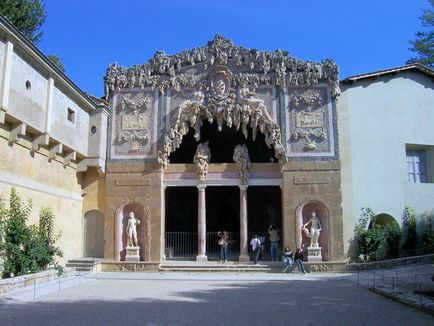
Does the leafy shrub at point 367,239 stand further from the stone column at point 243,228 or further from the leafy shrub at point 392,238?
the stone column at point 243,228

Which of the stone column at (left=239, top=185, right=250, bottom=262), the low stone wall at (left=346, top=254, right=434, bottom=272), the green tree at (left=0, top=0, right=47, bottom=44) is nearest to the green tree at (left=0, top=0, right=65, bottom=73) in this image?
the green tree at (left=0, top=0, right=47, bottom=44)

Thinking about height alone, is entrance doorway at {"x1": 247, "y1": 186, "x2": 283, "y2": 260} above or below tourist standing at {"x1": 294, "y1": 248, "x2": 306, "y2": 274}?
above

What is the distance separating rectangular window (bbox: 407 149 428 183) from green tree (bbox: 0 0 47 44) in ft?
68.2

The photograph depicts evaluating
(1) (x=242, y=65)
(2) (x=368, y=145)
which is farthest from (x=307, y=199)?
(1) (x=242, y=65)

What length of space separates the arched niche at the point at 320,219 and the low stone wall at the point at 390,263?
127 centimetres

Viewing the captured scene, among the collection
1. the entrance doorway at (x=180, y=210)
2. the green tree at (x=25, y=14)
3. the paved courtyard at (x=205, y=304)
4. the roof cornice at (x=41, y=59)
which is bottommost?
the paved courtyard at (x=205, y=304)

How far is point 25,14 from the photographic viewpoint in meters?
24.6

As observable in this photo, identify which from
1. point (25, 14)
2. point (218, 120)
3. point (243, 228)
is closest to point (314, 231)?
point (243, 228)

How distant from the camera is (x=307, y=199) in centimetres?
2144

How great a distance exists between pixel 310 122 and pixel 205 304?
1251 cm

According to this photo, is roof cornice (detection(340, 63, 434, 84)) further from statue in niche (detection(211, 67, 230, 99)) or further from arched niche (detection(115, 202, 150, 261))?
arched niche (detection(115, 202, 150, 261))

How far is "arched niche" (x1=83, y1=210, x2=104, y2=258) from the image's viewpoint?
74.0ft

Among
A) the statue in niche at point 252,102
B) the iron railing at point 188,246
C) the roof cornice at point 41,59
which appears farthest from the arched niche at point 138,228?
the statue in niche at point 252,102

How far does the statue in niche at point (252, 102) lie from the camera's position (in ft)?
72.7
